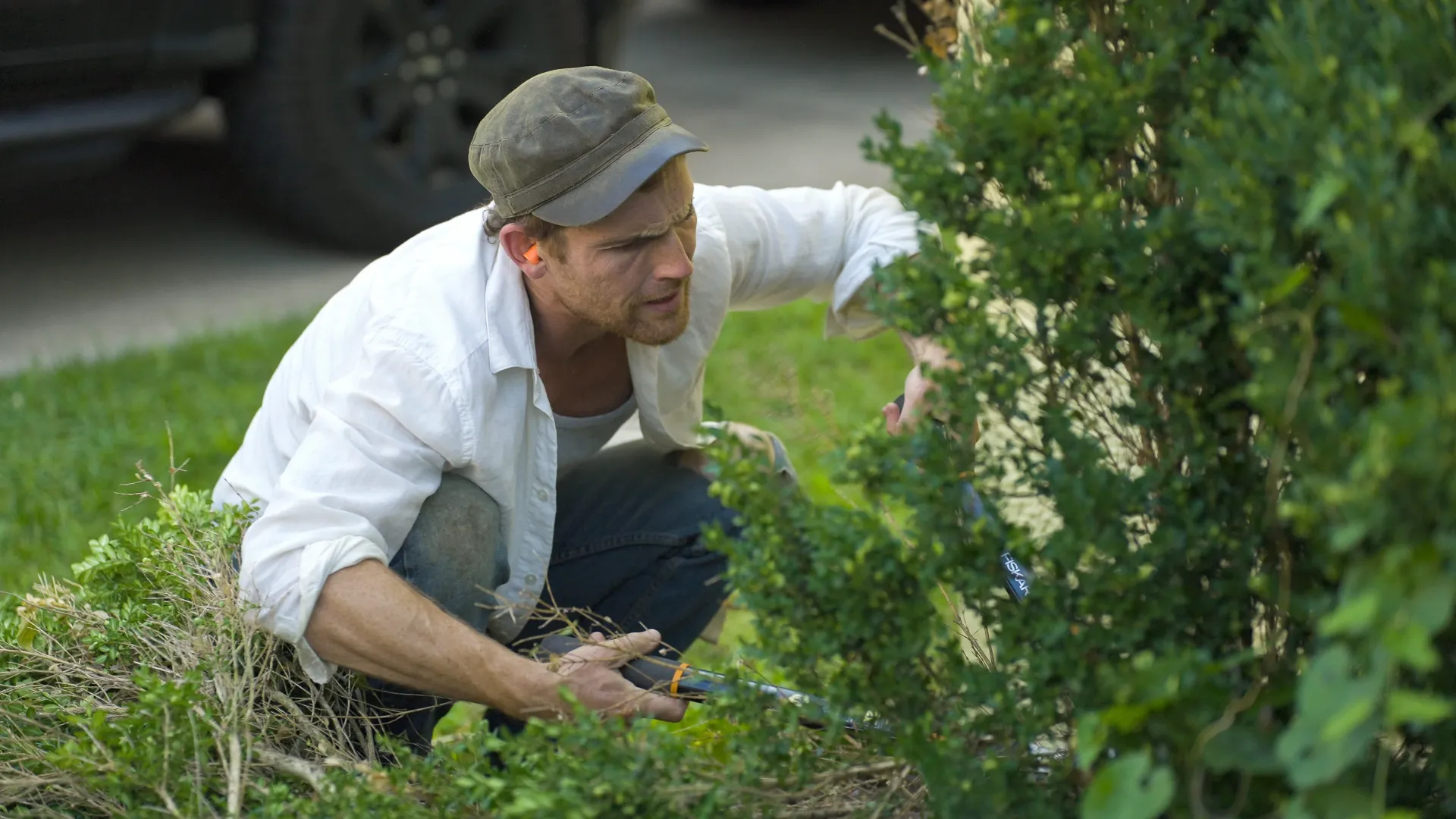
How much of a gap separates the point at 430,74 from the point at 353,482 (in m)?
3.47

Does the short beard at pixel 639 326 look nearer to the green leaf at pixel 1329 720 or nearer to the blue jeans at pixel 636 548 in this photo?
the blue jeans at pixel 636 548

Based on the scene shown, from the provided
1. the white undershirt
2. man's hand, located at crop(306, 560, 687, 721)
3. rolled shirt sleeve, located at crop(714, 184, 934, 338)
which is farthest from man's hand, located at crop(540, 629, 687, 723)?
rolled shirt sleeve, located at crop(714, 184, 934, 338)

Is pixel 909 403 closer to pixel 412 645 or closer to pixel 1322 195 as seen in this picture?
pixel 412 645

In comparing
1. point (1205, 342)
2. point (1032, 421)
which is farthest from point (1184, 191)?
point (1032, 421)

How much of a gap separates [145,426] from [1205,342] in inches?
145

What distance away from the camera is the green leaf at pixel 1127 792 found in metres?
1.30

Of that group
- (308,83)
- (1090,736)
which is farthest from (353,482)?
(308,83)

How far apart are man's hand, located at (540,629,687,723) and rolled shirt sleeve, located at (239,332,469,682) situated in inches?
13.2

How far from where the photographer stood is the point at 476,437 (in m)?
2.51

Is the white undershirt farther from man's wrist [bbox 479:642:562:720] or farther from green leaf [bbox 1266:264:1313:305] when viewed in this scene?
green leaf [bbox 1266:264:1313:305]

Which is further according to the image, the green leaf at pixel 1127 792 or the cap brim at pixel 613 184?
the cap brim at pixel 613 184

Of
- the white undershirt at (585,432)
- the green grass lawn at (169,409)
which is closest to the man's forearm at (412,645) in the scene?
the white undershirt at (585,432)

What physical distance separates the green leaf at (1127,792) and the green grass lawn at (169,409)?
2.48 metres

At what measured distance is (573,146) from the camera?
247 centimetres
